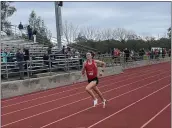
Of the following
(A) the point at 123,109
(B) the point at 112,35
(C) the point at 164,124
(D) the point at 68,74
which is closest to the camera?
(C) the point at 164,124

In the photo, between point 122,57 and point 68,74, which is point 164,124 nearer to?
point 68,74

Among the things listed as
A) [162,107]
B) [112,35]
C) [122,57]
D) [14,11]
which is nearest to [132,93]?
[162,107]

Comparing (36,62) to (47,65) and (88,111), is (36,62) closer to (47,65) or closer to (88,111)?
(47,65)

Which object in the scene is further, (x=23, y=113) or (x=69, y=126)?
(x=23, y=113)

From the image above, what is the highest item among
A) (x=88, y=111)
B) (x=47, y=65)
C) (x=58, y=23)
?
(x=58, y=23)

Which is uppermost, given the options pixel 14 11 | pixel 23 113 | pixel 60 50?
pixel 14 11

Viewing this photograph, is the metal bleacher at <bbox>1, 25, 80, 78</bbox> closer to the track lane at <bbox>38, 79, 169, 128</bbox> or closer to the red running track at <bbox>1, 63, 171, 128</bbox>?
the red running track at <bbox>1, 63, 171, 128</bbox>

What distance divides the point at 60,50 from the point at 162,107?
45.2 ft

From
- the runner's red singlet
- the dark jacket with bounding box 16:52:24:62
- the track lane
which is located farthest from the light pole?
the runner's red singlet

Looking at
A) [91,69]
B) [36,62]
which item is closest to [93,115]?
[91,69]

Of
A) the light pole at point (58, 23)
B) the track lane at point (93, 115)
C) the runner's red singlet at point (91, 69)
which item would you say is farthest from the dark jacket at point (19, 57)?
the light pole at point (58, 23)

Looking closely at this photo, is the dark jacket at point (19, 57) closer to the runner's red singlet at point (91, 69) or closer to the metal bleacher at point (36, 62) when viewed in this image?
the metal bleacher at point (36, 62)

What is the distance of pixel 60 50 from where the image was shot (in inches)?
925

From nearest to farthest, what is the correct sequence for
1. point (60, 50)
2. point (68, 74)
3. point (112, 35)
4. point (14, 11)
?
1. point (68, 74)
2. point (60, 50)
3. point (14, 11)
4. point (112, 35)
